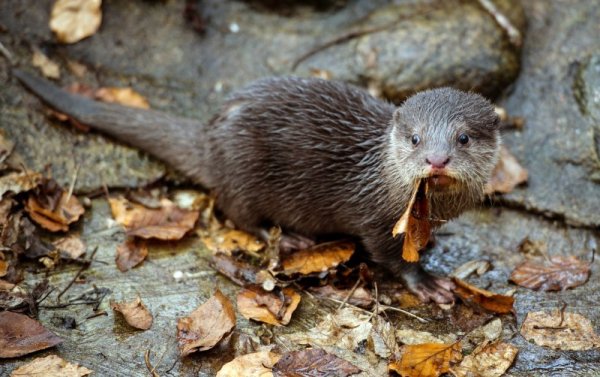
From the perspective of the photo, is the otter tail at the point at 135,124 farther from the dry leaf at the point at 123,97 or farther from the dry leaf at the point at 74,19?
the dry leaf at the point at 74,19

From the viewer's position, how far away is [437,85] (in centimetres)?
418

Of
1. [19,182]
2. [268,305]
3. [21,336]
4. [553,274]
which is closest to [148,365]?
[21,336]

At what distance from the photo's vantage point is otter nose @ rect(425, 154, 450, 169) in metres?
2.60

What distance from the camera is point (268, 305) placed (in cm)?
292

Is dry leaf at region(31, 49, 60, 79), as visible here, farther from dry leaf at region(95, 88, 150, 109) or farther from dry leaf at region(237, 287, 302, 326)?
dry leaf at region(237, 287, 302, 326)

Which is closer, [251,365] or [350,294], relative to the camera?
[251,365]

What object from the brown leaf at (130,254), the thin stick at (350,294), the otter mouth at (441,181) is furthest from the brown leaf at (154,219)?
the otter mouth at (441,181)

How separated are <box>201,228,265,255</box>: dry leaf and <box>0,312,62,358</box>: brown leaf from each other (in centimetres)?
98

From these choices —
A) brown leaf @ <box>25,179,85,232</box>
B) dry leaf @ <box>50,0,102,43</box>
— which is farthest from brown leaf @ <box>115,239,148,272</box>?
dry leaf @ <box>50,0,102,43</box>

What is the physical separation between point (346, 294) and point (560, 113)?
187cm

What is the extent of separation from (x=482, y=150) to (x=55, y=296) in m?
1.90

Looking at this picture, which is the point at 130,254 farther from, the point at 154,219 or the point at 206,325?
the point at 206,325

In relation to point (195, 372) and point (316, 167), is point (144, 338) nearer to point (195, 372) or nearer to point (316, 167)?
point (195, 372)

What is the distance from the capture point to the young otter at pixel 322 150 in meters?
2.87
